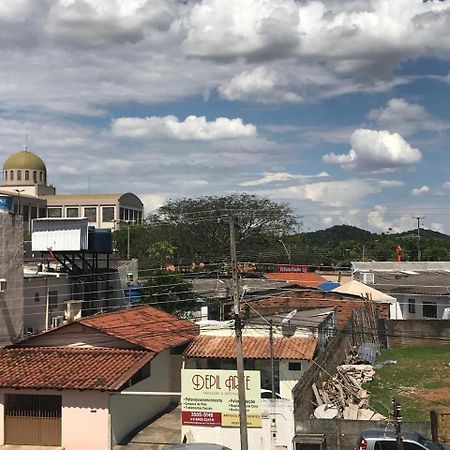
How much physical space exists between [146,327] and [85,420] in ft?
22.3

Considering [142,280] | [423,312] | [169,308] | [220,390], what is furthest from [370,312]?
[220,390]

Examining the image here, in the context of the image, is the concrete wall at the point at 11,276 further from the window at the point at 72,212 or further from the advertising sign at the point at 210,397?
the window at the point at 72,212

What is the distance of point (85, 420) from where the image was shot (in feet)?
69.0

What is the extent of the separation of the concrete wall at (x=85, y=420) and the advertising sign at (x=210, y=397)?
9.14 feet

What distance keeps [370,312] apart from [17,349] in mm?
25333

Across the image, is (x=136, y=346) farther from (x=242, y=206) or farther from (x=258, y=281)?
(x=242, y=206)

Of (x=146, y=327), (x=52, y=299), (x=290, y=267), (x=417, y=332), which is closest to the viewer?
(x=146, y=327)

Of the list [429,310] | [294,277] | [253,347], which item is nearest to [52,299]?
[253,347]

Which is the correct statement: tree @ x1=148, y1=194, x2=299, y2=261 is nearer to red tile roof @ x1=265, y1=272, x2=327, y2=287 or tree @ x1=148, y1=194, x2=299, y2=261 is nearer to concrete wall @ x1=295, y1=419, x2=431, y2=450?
red tile roof @ x1=265, y1=272, x2=327, y2=287

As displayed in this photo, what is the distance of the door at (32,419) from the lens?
2139cm

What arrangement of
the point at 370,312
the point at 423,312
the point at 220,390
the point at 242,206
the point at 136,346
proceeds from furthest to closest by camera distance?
the point at 242,206
the point at 423,312
the point at 370,312
the point at 136,346
the point at 220,390

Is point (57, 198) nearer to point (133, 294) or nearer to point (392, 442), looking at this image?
point (133, 294)

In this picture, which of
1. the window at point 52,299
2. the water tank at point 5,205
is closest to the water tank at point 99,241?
the window at point 52,299

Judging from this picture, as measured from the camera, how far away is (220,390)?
20.0 metres
